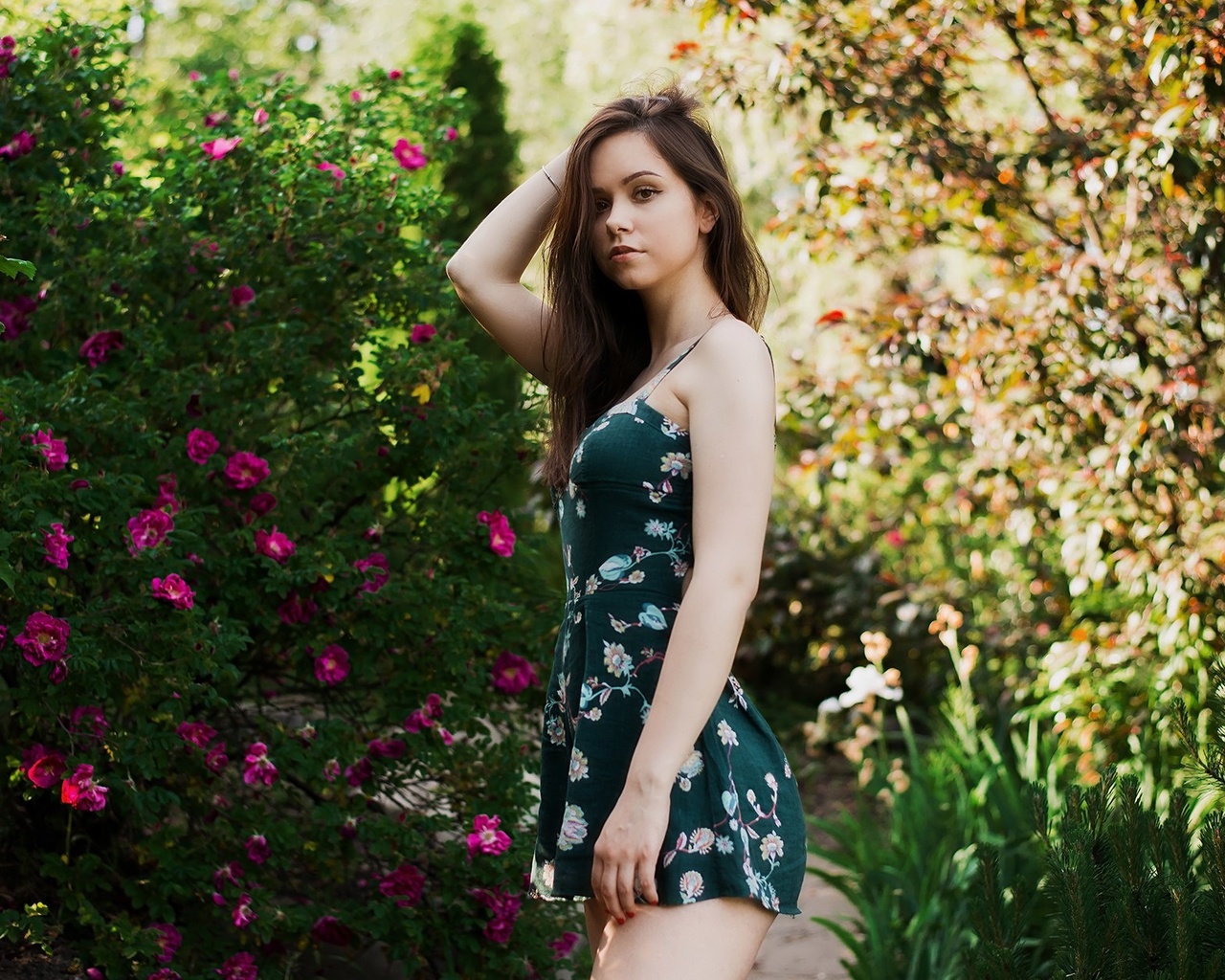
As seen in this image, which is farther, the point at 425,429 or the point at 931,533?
the point at 931,533

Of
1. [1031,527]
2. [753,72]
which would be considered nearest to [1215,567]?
[1031,527]

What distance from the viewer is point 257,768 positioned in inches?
100

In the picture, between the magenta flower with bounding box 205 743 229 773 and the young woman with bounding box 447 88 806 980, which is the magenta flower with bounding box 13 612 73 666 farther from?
the young woman with bounding box 447 88 806 980

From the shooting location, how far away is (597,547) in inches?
65.7

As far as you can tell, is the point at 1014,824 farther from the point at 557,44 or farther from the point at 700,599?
the point at 557,44

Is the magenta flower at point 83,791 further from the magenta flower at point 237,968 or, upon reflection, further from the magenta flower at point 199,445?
the magenta flower at point 199,445

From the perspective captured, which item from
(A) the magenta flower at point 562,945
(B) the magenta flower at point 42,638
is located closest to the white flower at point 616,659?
(B) the magenta flower at point 42,638

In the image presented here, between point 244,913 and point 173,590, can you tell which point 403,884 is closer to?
point 244,913

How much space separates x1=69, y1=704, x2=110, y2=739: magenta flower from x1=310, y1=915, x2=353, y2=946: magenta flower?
1.97 ft

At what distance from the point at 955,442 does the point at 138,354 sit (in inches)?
127

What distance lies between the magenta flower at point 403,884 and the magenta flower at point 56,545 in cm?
90

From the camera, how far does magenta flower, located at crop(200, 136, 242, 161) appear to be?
2.85m

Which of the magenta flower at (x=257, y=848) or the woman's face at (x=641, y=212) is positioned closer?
the woman's face at (x=641, y=212)

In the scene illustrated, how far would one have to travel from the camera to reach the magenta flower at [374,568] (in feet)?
8.81
